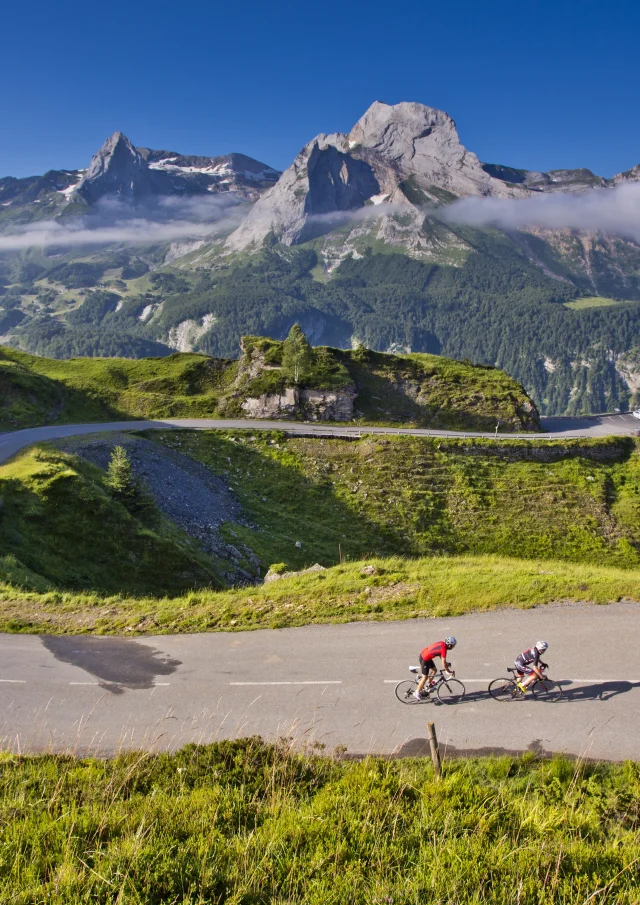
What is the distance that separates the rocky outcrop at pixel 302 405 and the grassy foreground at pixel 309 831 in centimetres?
5856

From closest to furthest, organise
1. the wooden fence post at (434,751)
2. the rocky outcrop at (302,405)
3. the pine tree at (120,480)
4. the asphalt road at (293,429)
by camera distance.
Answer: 1. the wooden fence post at (434,751)
2. the pine tree at (120,480)
3. the asphalt road at (293,429)
4. the rocky outcrop at (302,405)

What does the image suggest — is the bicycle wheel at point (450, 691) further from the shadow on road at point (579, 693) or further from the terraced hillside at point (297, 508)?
the terraced hillside at point (297, 508)

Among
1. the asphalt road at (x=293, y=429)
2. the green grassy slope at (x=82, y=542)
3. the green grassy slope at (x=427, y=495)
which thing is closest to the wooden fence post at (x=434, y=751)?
the green grassy slope at (x=82, y=542)

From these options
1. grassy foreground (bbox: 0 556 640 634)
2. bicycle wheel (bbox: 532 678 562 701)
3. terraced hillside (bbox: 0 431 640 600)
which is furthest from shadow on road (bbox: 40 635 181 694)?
bicycle wheel (bbox: 532 678 562 701)

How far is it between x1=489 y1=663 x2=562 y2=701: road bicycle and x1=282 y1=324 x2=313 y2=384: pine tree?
59072 millimetres

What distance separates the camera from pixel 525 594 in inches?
790

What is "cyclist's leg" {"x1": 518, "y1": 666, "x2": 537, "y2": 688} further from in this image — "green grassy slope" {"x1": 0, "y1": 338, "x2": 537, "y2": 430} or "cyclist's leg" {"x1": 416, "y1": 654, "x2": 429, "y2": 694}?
"green grassy slope" {"x1": 0, "y1": 338, "x2": 537, "y2": 430}

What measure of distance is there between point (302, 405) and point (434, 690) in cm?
5718

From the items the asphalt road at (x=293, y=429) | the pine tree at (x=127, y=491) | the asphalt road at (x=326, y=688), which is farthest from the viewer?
the asphalt road at (x=293, y=429)

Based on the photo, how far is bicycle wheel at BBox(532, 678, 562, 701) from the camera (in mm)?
13984

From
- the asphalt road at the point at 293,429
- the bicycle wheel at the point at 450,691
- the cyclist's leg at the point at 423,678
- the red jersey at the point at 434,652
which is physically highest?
the asphalt road at the point at 293,429

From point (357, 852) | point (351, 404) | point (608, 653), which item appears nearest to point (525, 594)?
point (608, 653)

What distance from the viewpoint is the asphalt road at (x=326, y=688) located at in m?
12.6

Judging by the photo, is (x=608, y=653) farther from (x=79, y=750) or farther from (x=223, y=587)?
(x=223, y=587)
